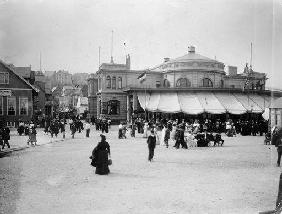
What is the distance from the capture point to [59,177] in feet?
34.7

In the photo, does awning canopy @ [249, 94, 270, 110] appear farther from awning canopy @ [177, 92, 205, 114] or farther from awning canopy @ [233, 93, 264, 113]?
awning canopy @ [177, 92, 205, 114]

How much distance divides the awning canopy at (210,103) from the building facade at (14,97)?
17924mm

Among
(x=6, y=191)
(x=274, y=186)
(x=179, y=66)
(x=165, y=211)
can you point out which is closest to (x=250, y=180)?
(x=274, y=186)

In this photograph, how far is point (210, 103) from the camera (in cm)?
3647

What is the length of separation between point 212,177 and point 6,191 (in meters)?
5.80

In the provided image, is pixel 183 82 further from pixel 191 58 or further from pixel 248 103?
pixel 248 103

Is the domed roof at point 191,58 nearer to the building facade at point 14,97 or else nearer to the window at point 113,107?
the window at point 113,107

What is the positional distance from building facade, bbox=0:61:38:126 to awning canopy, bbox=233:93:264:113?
2225cm

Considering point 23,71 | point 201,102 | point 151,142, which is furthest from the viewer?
point 23,71

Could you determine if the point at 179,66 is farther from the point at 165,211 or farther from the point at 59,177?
the point at 165,211

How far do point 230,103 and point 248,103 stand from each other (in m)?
2.10

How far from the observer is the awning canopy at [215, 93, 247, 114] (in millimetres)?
35688

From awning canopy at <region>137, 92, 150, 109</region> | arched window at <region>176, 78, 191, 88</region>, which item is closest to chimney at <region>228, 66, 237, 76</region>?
arched window at <region>176, 78, 191, 88</region>

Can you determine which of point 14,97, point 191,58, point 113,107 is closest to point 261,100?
point 191,58
